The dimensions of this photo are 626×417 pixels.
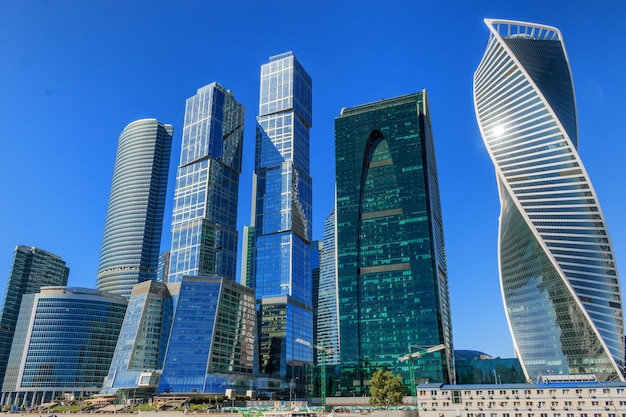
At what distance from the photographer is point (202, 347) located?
607 ft

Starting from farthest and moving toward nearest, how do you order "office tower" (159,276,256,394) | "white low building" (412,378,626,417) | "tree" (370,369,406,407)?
1. "office tower" (159,276,256,394)
2. "tree" (370,369,406,407)
3. "white low building" (412,378,626,417)

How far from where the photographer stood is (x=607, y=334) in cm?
17712

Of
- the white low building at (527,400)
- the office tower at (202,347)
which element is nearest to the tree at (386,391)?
the white low building at (527,400)

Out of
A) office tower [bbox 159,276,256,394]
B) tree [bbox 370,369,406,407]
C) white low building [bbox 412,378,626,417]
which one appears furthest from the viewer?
office tower [bbox 159,276,256,394]

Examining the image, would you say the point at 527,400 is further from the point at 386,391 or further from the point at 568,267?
the point at 568,267

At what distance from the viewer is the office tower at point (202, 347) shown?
17812 cm

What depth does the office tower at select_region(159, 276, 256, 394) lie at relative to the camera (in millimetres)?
178125

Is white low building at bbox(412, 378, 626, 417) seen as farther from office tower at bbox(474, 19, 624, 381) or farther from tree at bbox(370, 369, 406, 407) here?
office tower at bbox(474, 19, 624, 381)

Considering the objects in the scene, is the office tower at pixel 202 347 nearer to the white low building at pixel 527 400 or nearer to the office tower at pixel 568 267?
the white low building at pixel 527 400

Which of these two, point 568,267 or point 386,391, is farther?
point 568,267

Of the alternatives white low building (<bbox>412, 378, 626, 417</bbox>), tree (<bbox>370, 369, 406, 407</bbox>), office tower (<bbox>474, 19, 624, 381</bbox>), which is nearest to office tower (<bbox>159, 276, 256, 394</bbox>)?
tree (<bbox>370, 369, 406, 407</bbox>)

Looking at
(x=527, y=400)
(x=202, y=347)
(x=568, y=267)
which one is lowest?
(x=527, y=400)

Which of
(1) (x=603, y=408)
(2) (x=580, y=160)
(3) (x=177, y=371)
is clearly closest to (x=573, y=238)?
(2) (x=580, y=160)

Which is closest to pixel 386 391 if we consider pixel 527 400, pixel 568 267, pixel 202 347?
pixel 527 400
